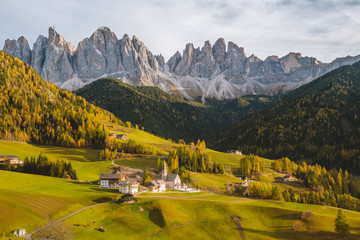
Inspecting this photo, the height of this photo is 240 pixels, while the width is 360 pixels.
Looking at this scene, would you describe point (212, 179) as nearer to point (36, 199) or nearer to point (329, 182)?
point (329, 182)

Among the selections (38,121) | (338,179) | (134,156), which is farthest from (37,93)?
(338,179)

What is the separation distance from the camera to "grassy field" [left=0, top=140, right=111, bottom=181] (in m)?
121

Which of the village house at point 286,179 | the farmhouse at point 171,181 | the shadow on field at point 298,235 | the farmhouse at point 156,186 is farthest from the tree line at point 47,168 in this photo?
the village house at point 286,179

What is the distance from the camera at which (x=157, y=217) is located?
226ft

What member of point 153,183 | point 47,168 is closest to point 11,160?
point 47,168

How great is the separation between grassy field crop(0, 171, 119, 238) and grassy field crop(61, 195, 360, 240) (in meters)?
5.15

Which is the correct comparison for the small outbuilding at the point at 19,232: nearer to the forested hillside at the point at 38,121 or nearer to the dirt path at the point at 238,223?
the dirt path at the point at 238,223

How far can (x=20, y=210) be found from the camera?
5866 centimetres

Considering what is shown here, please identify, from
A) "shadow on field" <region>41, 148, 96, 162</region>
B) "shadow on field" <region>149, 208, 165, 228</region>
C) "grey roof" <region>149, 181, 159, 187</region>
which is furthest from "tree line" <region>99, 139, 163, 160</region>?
"shadow on field" <region>149, 208, 165, 228</region>

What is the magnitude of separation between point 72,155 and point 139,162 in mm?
34981

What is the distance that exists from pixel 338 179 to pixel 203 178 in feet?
246

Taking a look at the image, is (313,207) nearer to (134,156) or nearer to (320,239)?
Result: (320,239)


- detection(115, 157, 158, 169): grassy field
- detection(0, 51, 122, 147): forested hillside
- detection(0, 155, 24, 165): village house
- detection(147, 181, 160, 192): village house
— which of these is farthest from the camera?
detection(0, 51, 122, 147): forested hillside

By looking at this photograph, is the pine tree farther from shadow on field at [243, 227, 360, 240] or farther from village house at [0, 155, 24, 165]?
village house at [0, 155, 24, 165]
